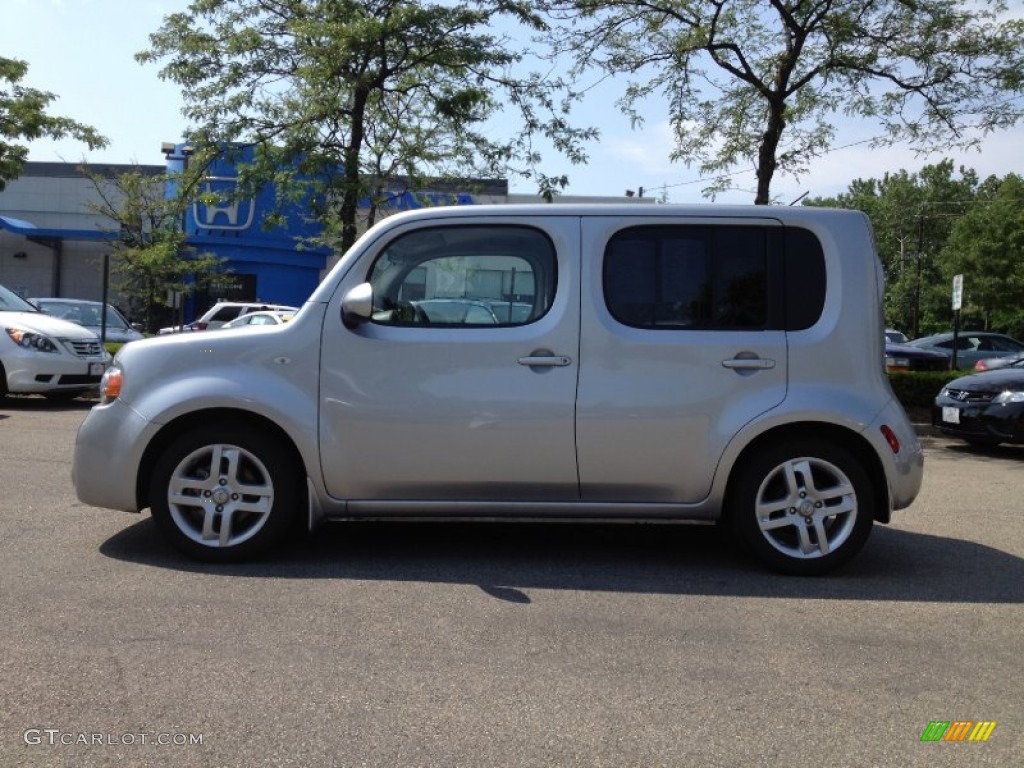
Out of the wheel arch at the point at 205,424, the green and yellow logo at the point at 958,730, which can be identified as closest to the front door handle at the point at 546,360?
the wheel arch at the point at 205,424

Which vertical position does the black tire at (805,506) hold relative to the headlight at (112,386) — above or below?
below

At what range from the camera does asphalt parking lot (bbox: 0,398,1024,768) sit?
121 inches

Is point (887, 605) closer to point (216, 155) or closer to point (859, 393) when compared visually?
point (859, 393)

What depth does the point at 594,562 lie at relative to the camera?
535 centimetres

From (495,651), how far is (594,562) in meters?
1.55

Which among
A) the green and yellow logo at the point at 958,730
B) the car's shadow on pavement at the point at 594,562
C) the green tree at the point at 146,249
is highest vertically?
the green tree at the point at 146,249

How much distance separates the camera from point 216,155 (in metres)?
17.2

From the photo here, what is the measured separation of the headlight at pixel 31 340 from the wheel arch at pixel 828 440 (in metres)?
10.2

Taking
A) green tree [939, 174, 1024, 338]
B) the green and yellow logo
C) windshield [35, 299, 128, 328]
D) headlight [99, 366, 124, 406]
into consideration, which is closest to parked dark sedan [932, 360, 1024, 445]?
the green and yellow logo

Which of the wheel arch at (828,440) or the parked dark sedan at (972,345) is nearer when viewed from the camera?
the wheel arch at (828,440)

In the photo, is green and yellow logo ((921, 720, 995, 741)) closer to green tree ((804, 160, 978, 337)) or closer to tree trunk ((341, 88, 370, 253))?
tree trunk ((341, 88, 370, 253))

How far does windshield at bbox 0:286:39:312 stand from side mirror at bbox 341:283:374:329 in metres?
9.95

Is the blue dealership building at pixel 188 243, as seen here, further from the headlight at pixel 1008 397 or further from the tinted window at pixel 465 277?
the tinted window at pixel 465 277

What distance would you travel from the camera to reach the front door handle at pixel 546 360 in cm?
499
